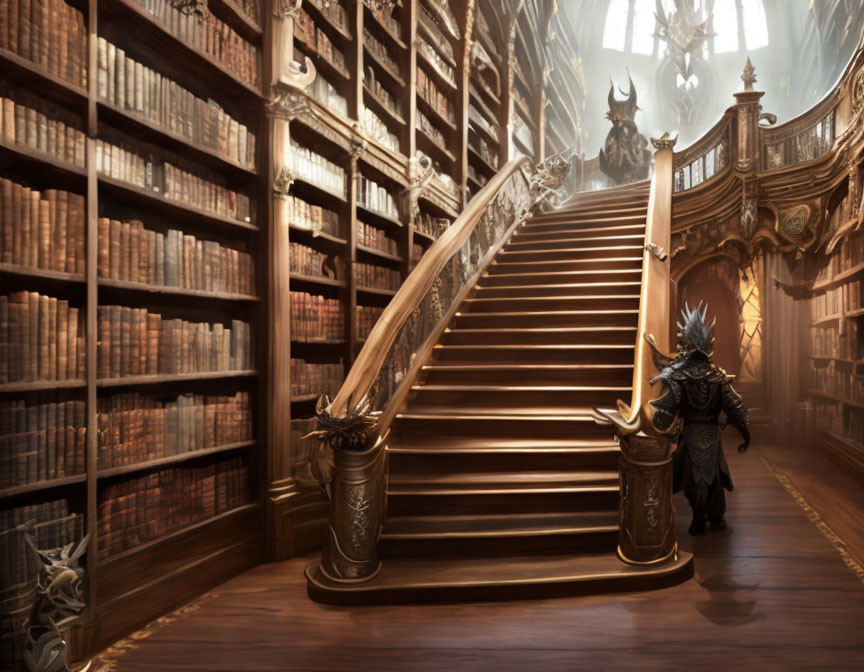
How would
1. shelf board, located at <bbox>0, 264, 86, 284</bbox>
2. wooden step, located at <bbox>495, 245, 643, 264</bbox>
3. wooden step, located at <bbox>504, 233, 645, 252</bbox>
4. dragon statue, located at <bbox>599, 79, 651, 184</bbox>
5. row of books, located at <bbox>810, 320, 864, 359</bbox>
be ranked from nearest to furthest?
shelf board, located at <bbox>0, 264, 86, 284</bbox> → row of books, located at <bbox>810, 320, 864, 359</bbox> → wooden step, located at <bbox>495, 245, 643, 264</bbox> → wooden step, located at <bbox>504, 233, 645, 252</bbox> → dragon statue, located at <bbox>599, 79, 651, 184</bbox>

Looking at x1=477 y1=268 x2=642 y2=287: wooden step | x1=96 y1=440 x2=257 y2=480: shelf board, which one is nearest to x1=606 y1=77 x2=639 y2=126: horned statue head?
x1=477 y1=268 x2=642 y2=287: wooden step

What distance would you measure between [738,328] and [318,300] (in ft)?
21.1

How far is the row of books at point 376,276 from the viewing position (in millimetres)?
5020

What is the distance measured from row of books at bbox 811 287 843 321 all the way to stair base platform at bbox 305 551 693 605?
176 inches

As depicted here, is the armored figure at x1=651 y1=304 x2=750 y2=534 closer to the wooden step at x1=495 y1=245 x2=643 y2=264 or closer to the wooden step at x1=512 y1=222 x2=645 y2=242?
the wooden step at x1=495 y1=245 x2=643 y2=264

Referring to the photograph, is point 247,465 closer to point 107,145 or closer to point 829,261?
point 107,145

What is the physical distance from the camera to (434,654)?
2475mm

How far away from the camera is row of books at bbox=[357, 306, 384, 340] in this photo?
5.02 meters

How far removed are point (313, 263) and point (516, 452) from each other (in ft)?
6.36

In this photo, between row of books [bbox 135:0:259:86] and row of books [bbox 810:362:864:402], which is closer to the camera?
row of books [bbox 135:0:259:86]

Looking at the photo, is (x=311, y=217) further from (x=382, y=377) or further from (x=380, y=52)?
(x=380, y=52)

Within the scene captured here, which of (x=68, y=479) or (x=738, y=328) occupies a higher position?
(x=738, y=328)

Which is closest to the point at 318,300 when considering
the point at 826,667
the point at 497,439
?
the point at 497,439

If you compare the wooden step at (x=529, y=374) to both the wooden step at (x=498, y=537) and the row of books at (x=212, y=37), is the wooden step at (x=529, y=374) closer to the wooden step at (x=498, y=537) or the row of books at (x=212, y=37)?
the wooden step at (x=498, y=537)
